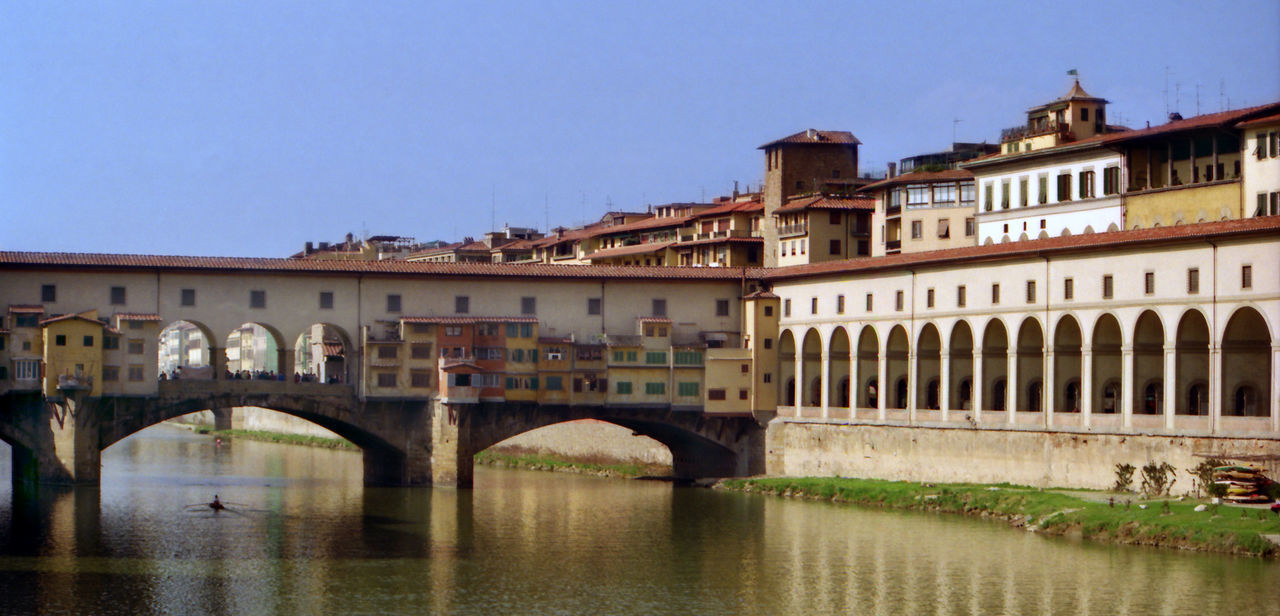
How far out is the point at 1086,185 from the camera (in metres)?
82.7

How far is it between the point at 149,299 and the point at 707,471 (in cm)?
2563

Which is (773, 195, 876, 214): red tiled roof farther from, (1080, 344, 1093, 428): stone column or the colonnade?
(1080, 344, 1093, 428): stone column

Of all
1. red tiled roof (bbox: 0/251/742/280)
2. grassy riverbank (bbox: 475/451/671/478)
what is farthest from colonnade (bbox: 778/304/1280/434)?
grassy riverbank (bbox: 475/451/671/478)

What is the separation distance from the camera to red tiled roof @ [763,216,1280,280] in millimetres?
62244

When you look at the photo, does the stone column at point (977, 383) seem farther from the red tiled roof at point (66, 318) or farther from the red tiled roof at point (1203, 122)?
the red tiled roof at point (66, 318)

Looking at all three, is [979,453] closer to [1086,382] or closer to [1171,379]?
[1086,382]

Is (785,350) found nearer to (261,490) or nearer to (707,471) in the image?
(707,471)

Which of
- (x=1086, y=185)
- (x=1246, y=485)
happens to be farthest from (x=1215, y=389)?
(x=1086, y=185)

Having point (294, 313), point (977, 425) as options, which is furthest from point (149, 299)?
point (977, 425)

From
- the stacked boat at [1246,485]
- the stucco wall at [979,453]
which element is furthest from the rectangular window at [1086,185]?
the stacked boat at [1246,485]

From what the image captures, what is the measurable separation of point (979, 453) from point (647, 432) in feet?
64.7

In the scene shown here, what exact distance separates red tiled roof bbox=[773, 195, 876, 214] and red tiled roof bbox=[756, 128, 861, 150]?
6.15m

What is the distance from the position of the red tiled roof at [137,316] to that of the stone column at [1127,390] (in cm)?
3822

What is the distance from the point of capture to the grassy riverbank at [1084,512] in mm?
55344
